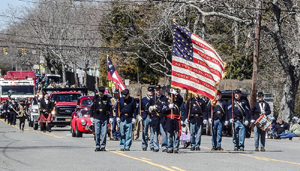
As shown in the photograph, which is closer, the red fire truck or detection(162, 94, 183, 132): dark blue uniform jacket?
detection(162, 94, 183, 132): dark blue uniform jacket

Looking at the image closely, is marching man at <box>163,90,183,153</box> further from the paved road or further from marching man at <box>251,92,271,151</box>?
marching man at <box>251,92,271,151</box>

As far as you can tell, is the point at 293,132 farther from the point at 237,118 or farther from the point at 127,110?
the point at 127,110

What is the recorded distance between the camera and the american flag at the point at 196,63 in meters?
17.6

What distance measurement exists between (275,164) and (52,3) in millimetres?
57211

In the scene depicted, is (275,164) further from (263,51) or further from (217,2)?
(263,51)

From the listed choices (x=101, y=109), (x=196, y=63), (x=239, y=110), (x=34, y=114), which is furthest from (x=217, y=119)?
(x=34, y=114)

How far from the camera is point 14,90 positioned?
45688 millimetres

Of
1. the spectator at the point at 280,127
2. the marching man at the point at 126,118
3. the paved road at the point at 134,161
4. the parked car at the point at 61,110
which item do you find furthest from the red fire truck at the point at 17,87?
the marching man at the point at 126,118

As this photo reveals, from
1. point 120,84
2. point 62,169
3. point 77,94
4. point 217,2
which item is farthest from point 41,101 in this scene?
point 62,169

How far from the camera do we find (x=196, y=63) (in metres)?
17.8

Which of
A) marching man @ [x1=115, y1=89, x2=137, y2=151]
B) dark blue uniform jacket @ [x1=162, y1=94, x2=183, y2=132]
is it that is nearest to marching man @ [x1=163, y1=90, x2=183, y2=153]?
dark blue uniform jacket @ [x1=162, y1=94, x2=183, y2=132]

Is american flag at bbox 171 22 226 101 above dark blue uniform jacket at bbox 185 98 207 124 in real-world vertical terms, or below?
above

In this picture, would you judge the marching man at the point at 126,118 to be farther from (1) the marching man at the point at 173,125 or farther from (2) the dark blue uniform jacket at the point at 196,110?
(2) the dark blue uniform jacket at the point at 196,110

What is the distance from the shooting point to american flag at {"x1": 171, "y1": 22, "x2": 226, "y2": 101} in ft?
57.7
